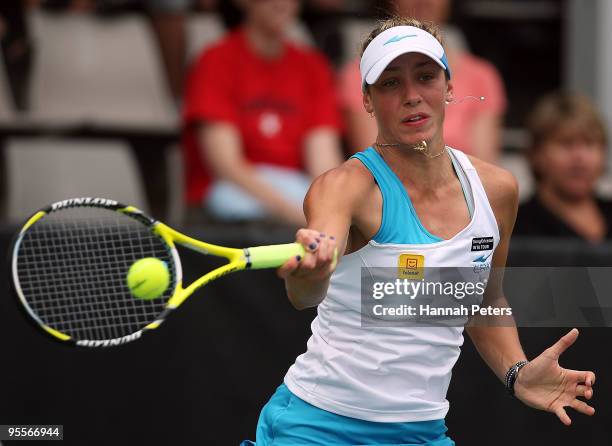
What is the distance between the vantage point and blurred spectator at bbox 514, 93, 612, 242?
528 centimetres

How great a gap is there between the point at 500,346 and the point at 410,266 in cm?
48

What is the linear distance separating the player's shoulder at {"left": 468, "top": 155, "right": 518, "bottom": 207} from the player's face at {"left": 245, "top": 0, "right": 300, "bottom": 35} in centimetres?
262

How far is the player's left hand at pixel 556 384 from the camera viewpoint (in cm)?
304

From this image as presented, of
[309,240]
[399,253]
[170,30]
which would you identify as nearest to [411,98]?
[399,253]

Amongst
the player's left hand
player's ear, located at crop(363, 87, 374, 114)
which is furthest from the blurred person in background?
the player's left hand

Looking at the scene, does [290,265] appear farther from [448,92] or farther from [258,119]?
[258,119]

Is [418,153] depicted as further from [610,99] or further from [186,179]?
[610,99]

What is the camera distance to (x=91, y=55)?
6.44 metres

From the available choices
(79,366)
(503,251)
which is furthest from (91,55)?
(503,251)

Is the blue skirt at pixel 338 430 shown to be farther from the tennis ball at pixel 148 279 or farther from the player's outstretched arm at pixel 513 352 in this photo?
the tennis ball at pixel 148 279

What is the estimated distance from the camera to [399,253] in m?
2.96

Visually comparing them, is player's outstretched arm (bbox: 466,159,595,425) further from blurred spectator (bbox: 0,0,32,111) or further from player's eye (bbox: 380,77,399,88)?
blurred spectator (bbox: 0,0,32,111)

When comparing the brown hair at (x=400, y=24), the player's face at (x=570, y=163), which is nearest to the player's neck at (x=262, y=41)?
the player's face at (x=570, y=163)

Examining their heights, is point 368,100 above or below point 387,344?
above
